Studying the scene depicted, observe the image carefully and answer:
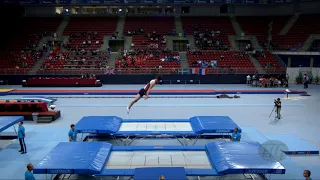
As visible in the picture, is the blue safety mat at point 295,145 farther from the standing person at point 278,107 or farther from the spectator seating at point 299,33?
the spectator seating at point 299,33

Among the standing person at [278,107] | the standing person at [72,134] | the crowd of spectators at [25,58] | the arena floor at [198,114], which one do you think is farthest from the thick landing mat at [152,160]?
the crowd of spectators at [25,58]

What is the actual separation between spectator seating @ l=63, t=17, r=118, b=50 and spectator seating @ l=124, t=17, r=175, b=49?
7.58 ft

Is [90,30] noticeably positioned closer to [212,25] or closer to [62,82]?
[62,82]

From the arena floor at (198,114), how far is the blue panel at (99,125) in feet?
3.89

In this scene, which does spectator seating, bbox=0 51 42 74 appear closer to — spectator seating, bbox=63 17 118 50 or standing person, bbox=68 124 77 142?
spectator seating, bbox=63 17 118 50

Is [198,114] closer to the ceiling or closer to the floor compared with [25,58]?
closer to the floor

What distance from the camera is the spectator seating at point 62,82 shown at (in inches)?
1085

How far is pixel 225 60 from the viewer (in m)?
31.3

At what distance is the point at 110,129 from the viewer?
454 inches

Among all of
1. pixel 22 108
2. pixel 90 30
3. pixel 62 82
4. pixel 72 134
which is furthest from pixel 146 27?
pixel 72 134

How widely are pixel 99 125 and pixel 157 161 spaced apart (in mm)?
4060

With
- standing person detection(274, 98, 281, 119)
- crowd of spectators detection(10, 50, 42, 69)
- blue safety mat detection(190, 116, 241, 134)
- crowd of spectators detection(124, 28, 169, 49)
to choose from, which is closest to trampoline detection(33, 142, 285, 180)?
blue safety mat detection(190, 116, 241, 134)

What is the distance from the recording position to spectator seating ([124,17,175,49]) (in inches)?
1384

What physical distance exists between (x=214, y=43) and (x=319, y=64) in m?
12.2
